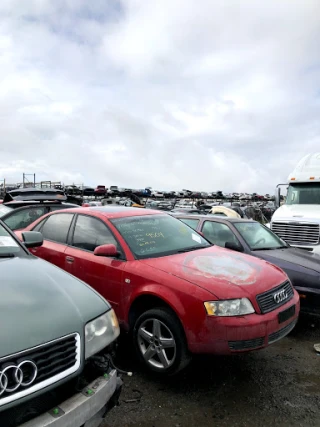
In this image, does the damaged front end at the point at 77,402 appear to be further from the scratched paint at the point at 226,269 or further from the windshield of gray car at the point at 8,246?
the scratched paint at the point at 226,269

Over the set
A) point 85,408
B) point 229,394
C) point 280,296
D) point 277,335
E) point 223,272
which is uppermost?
point 223,272

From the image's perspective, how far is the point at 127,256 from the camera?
371 centimetres

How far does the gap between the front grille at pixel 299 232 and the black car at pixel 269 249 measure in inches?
78.5

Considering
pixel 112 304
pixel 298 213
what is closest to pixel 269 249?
pixel 112 304

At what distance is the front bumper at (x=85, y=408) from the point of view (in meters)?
1.73

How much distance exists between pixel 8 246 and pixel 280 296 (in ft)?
8.62

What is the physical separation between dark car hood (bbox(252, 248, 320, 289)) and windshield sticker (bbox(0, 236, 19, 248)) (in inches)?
139

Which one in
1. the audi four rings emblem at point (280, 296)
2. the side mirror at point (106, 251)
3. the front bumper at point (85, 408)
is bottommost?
the front bumper at point (85, 408)

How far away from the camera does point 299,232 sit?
7797 millimetres

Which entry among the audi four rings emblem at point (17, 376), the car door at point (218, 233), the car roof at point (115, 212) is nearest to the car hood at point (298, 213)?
the car door at point (218, 233)

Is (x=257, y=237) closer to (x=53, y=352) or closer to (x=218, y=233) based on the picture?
(x=218, y=233)

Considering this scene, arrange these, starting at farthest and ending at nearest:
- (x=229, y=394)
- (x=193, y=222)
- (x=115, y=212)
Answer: (x=193, y=222) → (x=115, y=212) → (x=229, y=394)

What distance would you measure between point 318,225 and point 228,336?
5.44 m

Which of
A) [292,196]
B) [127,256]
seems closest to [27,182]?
[292,196]
